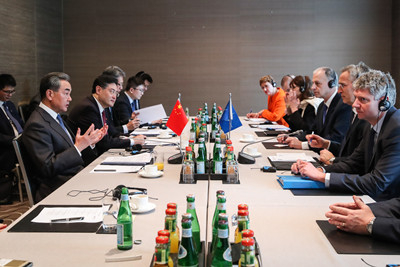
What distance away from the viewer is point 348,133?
365cm

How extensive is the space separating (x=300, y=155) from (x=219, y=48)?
5.62 m

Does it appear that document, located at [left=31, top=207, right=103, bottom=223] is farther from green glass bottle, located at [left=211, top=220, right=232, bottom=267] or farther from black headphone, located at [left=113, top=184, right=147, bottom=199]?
green glass bottle, located at [left=211, top=220, right=232, bottom=267]

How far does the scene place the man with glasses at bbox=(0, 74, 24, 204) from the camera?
5.09m

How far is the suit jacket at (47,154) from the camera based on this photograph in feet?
10.6

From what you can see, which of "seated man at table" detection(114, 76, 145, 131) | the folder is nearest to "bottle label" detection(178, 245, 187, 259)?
the folder

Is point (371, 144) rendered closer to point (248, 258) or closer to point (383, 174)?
point (383, 174)

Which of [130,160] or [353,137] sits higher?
[353,137]

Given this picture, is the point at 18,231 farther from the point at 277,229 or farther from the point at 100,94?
the point at 100,94

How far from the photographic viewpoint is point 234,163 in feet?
9.62

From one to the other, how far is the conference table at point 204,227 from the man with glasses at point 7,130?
238 cm

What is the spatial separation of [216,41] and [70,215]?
7229 mm

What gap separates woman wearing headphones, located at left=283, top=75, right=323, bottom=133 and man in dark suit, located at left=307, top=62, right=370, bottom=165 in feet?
3.78

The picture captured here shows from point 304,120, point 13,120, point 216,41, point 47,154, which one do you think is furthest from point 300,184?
point 216,41

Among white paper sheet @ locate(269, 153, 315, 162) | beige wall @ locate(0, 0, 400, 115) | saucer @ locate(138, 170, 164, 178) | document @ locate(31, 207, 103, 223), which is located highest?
beige wall @ locate(0, 0, 400, 115)
